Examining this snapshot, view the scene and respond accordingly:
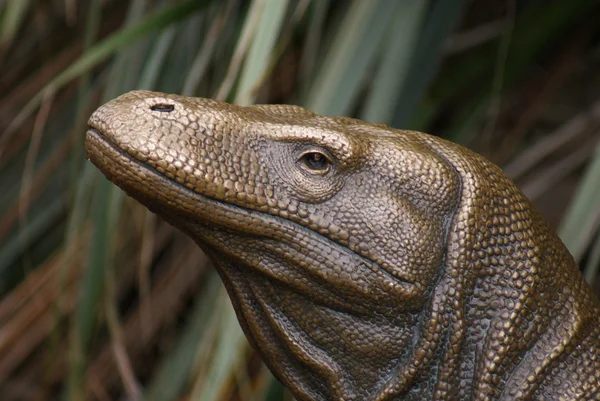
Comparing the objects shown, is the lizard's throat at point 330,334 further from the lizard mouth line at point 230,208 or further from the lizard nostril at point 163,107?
the lizard nostril at point 163,107

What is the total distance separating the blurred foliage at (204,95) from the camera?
1515 millimetres

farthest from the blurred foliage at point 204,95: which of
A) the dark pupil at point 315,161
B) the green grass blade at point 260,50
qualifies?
the dark pupil at point 315,161

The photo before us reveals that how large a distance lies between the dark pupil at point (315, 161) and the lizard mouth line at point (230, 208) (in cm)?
6

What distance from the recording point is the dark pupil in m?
0.96

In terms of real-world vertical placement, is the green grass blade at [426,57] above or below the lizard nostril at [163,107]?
below

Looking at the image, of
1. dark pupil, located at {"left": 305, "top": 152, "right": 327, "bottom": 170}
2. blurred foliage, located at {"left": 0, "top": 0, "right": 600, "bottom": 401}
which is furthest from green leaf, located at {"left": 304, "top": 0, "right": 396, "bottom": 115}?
dark pupil, located at {"left": 305, "top": 152, "right": 327, "bottom": 170}

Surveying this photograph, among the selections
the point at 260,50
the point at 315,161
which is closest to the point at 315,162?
the point at 315,161

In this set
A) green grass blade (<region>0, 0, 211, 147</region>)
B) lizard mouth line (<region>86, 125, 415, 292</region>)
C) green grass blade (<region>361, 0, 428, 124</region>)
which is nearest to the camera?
lizard mouth line (<region>86, 125, 415, 292</region>)

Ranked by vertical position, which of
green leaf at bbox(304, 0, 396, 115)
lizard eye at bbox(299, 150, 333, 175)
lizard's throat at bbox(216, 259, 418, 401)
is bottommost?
lizard's throat at bbox(216, 259, 418, 401)

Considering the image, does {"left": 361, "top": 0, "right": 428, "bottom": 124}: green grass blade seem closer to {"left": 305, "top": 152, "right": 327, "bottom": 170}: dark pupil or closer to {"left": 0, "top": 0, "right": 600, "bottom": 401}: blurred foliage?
{"left": 0, "top": 0, "right": 600, "bottom": 401}: blurred foliage

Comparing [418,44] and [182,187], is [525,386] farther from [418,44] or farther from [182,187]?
[418,44]

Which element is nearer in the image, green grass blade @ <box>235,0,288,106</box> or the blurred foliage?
green grass blade @ <box>235,0,288,106</box>

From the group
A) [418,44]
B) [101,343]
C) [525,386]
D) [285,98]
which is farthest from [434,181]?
[101,343]

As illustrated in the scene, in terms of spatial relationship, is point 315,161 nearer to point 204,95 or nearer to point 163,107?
point 163,107
